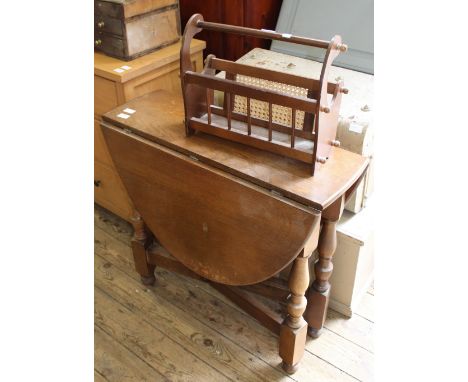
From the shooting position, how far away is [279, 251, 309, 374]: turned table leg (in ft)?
4.78

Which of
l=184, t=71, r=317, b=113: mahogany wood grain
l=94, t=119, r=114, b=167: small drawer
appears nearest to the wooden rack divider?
l=184, t=71, r=317, b=113: mahogany wood grain

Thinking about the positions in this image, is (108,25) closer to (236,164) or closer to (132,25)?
(132,25)

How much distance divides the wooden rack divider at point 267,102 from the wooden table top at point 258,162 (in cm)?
4

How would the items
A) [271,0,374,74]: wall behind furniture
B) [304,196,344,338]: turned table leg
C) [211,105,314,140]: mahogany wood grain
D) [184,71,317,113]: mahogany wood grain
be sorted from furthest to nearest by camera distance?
A: [271,0,374,74]: wall behind furniture → [304,196,344,338]: turned table leg → [211,105,314,140]: mahogany wood grain → [184,71,317,113]: mahogany wood grain

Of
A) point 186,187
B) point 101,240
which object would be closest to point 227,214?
point 186,187

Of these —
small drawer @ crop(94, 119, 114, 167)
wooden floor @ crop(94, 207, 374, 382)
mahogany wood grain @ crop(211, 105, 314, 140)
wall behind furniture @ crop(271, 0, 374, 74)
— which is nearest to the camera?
mahogany wood grain @ crop(211, 105, 314, 140)

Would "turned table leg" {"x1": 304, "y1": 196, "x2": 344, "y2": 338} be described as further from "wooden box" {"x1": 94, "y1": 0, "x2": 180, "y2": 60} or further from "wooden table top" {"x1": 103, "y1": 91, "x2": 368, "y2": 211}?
"wooden box" {"x1": 94, "y1": 0, "x2": 180, "y2": 60}

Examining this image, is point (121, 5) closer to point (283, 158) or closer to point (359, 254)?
point (283, 158)

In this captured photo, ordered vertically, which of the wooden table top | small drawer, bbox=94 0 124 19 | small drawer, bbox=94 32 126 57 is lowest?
the wooden table top

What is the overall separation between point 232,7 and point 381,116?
5.77 feet

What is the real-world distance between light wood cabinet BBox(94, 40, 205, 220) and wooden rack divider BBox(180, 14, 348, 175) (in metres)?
0.51

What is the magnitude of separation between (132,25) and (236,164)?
91cm

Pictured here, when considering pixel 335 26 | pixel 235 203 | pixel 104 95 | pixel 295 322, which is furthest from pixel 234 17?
pixel 295 322

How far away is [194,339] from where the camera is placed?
5.96 ft
